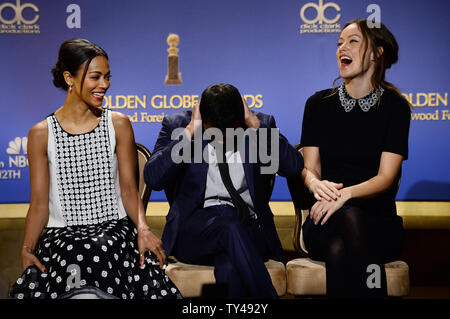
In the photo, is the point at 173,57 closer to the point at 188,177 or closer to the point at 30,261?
the point at 188,177

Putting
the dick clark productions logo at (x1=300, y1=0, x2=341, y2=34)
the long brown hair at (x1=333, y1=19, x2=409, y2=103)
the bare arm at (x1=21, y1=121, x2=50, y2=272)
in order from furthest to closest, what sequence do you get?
the dick clark productions logo at (x1=300, y1=0, x2=341, y2=34) → the long brown hair at (x1=333, y1=19, x2=409, y2=103) → the bare arm at (x1=21, y1=121, x2=50, y2=272)

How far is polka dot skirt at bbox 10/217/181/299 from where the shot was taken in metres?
1.98

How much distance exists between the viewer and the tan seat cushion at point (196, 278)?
2311 millimetres

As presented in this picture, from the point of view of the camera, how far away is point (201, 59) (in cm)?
375

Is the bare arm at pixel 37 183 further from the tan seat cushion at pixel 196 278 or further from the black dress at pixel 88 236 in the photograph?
the tan seat cushion at pixel 196 278

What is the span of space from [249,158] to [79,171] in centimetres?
78

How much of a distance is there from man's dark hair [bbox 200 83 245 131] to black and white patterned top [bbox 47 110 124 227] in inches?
17.9

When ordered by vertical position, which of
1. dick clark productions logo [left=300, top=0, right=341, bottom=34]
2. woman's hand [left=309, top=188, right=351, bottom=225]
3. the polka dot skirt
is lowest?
the polka dot skirt

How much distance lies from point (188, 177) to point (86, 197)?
1.56 ft

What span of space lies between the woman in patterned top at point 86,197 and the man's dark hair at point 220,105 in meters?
0.39

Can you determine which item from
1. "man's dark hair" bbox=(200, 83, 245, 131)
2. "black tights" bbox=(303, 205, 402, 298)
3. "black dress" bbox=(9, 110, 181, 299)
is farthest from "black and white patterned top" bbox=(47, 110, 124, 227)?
"black tights" bbox=(303, 205, 402, 298)

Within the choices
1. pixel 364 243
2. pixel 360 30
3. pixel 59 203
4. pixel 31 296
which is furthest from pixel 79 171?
pixel 360 30

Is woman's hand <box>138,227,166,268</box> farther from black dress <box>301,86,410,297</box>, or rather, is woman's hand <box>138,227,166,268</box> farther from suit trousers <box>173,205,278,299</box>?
black dress <box>301,86,410,297</box>

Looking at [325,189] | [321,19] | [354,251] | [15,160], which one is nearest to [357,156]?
[325,189]
